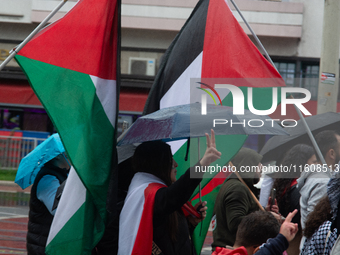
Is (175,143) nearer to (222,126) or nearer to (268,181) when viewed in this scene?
(268,181)

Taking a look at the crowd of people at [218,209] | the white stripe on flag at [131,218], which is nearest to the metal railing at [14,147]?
the crowd of people at [218,209]

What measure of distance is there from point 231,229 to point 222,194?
1.06ft

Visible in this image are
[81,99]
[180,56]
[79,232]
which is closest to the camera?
[79,232]

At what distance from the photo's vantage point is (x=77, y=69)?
3.41 metres

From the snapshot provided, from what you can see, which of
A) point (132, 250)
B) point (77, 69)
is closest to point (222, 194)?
point (132, 250)

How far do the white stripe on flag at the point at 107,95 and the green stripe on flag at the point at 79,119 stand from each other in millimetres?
34

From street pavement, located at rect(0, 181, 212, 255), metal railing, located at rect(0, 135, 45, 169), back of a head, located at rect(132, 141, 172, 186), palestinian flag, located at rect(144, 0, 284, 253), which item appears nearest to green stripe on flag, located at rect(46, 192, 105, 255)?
back of a head, located at rect(132, 141, 172, 186)

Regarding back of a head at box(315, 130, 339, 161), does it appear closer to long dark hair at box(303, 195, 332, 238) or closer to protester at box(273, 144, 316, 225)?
protester at box(273, 144, 316, 225)

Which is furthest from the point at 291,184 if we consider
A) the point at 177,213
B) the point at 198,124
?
the point at 198,124

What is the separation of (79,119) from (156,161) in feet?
2.12

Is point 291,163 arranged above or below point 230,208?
above

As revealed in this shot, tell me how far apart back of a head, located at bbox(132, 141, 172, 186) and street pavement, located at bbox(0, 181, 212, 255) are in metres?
4.87

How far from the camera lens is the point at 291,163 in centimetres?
399

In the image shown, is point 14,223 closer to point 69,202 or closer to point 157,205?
point 69,202
